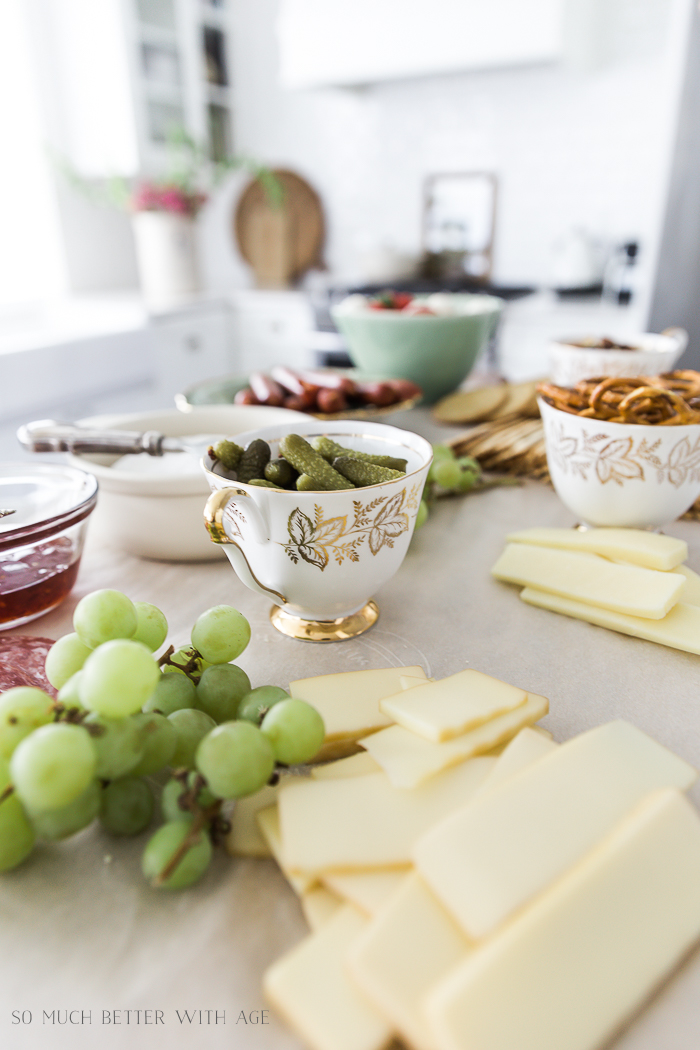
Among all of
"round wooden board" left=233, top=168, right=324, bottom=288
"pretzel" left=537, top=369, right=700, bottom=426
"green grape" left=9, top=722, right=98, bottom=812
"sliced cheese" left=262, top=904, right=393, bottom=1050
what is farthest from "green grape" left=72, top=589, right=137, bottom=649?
"round wooden board" left=233, top=168, right=324, bottom=288

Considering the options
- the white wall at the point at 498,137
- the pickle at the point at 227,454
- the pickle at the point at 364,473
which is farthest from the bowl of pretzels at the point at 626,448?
the white wall at the point at 498,137

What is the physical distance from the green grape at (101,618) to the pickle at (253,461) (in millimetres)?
138

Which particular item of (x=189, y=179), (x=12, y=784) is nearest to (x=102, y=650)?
(x=12, y=784)

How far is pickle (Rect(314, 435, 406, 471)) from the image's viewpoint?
0.52 metres

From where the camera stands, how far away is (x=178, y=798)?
1.07 ft

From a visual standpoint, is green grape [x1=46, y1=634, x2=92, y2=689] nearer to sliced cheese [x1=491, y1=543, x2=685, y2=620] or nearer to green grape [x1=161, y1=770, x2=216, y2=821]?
green grape [x1=161, y1=770, x2=216, y2=821]

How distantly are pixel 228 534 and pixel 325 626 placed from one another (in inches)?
4.6

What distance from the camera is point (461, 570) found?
2.16ft

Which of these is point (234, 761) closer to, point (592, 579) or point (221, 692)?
point (221, 692)

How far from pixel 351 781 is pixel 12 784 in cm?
17

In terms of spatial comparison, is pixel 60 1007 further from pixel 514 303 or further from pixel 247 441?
pixel 514 303

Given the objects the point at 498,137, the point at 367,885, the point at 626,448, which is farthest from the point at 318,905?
the point at 498,137

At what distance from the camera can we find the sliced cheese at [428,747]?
0.35 m

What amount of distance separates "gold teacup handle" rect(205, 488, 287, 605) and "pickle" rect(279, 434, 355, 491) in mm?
53
